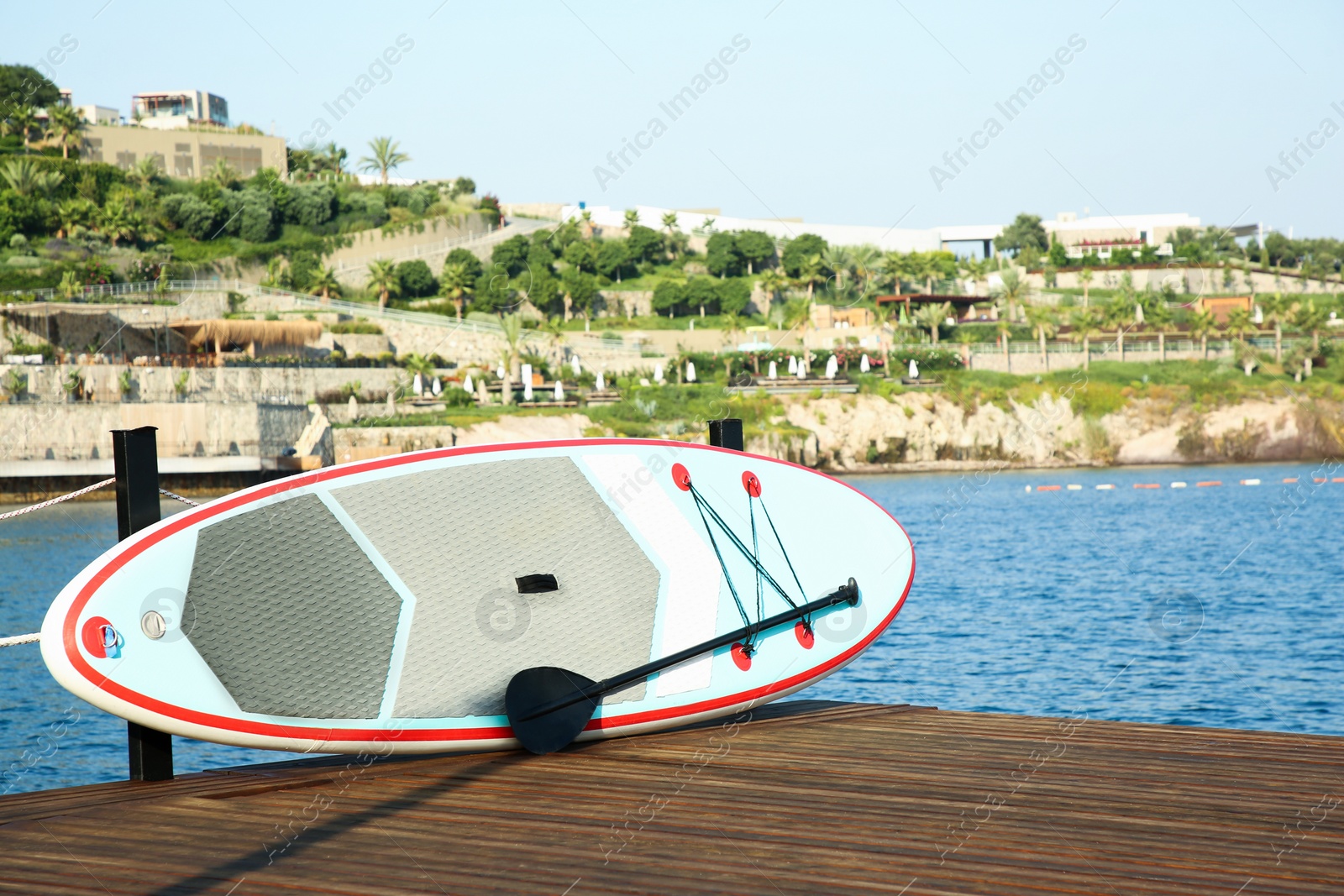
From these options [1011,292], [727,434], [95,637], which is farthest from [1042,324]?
[95,637]

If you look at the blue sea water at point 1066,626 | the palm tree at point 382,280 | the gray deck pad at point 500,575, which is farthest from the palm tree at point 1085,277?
the gray deck pad at point 500,575

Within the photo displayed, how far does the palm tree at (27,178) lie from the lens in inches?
2638

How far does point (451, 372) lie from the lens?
186 ft

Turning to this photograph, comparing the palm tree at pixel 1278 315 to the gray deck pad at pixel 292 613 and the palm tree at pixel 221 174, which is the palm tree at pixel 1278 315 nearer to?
the palm tree at pixel 221 174

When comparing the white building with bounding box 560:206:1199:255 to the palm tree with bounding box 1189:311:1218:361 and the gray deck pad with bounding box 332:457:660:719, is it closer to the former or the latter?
the palm tree with bounding box 1189:311:1218:361

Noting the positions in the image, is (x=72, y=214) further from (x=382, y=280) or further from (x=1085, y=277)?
(x=1085, y=277)

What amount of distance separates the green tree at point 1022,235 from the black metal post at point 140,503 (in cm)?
10673

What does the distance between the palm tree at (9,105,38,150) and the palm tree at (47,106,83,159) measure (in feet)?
4.63

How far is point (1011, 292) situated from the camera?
75.9 metres

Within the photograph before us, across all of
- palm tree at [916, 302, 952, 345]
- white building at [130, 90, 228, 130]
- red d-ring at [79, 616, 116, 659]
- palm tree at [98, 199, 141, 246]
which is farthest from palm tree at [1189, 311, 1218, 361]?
white building at [130, 90, 228, 130]

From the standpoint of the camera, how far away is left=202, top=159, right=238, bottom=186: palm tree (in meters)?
77.9

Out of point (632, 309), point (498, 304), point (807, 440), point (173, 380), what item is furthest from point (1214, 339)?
point (173, 380)

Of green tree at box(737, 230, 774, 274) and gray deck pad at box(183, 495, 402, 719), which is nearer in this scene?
gray deck pad at box(183, 495, 402, 719)

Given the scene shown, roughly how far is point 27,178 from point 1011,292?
195 ft
